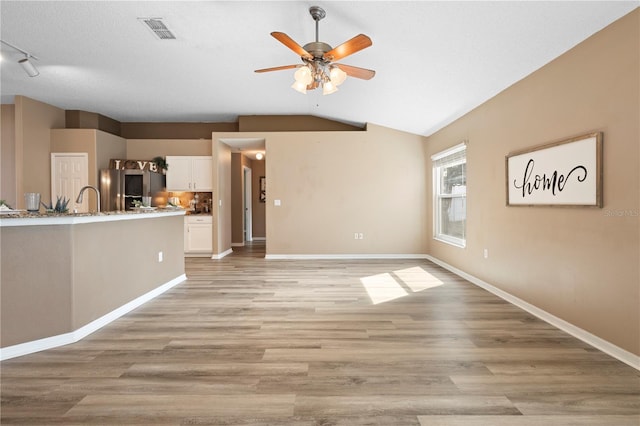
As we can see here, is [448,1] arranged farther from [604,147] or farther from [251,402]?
[251,402]

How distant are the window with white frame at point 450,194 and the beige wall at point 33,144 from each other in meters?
7.11

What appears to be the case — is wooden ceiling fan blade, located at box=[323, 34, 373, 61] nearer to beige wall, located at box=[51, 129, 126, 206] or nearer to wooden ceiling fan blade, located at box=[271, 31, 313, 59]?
wooden ceiling fan blade, located at box=[271, 31, 313, 59]

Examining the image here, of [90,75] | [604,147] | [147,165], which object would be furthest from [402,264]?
[90,75]

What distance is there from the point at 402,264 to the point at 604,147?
3.79 meters

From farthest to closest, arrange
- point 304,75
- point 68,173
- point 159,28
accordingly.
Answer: point 68,173
point 159,28
point 304,75

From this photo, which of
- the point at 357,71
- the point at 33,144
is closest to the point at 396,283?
the point at 357,71

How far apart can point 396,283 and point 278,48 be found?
3.33 metres

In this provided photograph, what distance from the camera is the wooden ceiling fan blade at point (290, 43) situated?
250 cm

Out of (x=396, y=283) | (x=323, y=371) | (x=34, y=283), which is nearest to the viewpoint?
(x=323, y=371)

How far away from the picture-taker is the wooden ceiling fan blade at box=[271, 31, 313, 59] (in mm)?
2504

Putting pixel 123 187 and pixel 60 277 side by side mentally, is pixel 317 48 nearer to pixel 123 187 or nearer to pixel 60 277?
pixel 60 277

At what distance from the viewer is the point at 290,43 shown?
2662mm

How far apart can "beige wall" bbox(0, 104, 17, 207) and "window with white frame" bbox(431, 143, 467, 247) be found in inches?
290

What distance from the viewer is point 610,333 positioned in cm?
241
